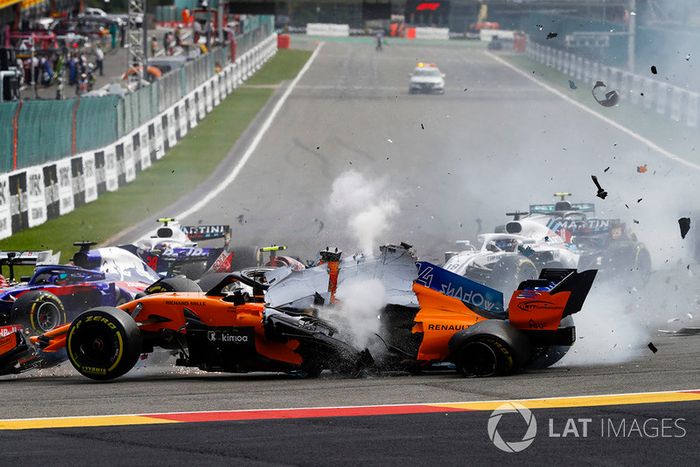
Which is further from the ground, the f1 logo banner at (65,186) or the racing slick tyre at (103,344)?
the racing slick tyre at (103,344)

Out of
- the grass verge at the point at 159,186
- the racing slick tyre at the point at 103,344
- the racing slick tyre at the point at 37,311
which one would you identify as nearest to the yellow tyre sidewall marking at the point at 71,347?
the racing slick tyre at the point at 103,344

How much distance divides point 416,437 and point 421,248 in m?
14.7

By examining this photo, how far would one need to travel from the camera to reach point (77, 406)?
10.0 m

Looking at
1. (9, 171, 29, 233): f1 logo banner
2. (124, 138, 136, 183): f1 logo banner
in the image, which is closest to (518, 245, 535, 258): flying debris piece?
(9, 171, 29, 233): f1 logo banner

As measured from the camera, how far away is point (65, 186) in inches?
1067

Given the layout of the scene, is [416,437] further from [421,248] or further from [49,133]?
[49,133]

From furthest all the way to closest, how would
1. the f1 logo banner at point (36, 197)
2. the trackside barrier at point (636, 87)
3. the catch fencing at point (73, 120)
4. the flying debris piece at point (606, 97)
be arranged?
1. the trackside barrier at point (636, 87)
2. the catch fencing at point (73, 120)
3. the f1 logo banner at point (36, 197)
4. the flying debris piece at point (606, 97)

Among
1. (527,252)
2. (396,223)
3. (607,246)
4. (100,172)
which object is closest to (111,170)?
(100,172)

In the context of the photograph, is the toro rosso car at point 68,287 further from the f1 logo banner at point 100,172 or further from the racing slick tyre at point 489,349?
the f1 logo banner at point 100,172

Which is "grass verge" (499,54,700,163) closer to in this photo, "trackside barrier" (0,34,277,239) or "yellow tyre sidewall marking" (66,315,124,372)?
"trackside barrier" (0,34,277,239)

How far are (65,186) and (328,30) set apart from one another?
268 feet

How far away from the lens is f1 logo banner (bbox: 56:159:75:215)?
26.7m

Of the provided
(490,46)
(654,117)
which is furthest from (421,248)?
(490,46)

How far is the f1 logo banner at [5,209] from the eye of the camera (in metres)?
23.2
